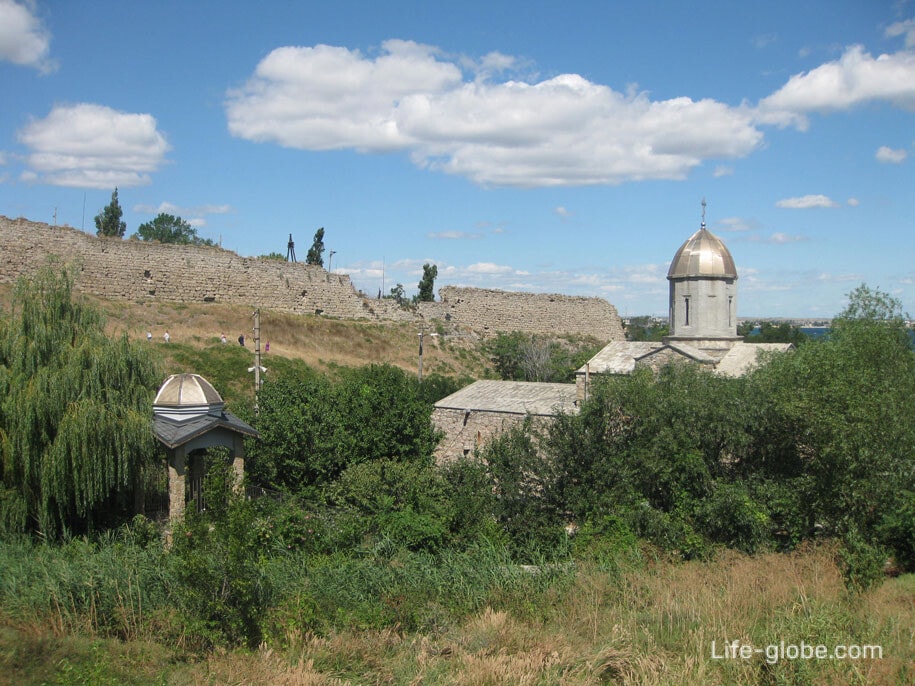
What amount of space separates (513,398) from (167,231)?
49.1 metres

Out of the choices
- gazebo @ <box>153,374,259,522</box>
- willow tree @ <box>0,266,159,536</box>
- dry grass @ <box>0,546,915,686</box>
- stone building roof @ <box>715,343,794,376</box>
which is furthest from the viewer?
stone building roof @ <box>715,343,794,376</box>

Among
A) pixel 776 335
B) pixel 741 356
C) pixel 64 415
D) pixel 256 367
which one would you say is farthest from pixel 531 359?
pixel 776 335

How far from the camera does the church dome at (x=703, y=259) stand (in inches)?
1014

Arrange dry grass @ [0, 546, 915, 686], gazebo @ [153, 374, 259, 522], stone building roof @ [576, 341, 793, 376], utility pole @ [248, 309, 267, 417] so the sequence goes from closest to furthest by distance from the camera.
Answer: dry grass @ [0, 546, 915, 686]
gazebo @ [153, 374, 259, 522]
utility pole @ [248, 309, 267, 417]
stone building roof @ [576, 341, 793, 376]

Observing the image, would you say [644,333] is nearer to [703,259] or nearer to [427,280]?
[427,280]

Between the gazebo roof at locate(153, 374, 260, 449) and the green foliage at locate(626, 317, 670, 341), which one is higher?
the green foliage at locate(626, 317, 670, 341)

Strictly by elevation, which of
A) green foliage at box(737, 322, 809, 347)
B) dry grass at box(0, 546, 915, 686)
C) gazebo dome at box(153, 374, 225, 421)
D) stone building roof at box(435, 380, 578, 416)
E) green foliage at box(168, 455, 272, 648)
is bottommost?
dry grass at box(0, 546, 915, 686)

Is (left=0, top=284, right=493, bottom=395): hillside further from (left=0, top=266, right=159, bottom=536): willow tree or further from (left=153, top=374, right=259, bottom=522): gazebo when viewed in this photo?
(left=0, top=266, right=159, bottom=536): willow tree

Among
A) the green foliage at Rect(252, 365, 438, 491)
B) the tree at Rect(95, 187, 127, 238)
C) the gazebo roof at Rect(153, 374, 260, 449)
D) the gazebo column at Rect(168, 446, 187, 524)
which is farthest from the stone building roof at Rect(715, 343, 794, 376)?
the tree at Rect(95, 187, 127, 238)

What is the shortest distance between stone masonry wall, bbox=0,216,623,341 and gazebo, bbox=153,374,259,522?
1460cm

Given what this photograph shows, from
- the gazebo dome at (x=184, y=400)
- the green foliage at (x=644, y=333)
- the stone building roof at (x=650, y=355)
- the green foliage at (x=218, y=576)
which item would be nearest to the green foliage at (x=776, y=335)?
the green foliage at (x=644, y=333)

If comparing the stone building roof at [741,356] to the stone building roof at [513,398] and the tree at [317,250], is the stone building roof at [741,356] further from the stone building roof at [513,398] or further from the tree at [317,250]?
the tree at [317,250]

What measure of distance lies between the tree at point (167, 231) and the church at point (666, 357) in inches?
1724

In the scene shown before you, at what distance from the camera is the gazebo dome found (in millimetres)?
12281
